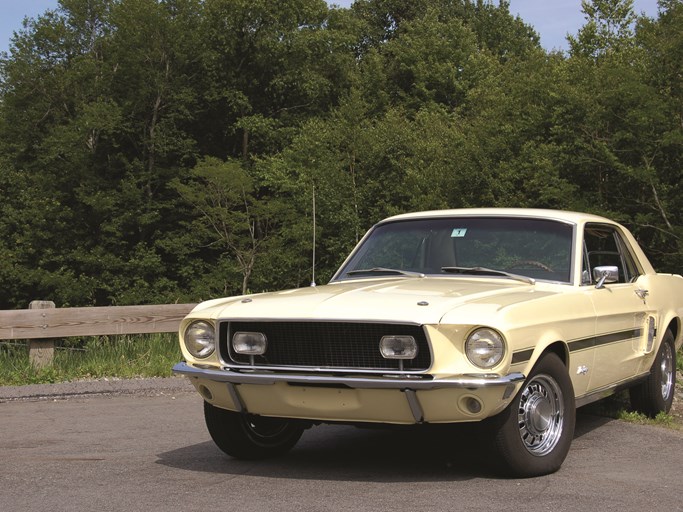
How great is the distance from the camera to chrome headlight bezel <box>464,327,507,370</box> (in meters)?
5.19

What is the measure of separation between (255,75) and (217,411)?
4760 centimetres

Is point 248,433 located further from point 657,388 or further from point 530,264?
point 657,388

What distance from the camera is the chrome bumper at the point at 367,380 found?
5.09 meters

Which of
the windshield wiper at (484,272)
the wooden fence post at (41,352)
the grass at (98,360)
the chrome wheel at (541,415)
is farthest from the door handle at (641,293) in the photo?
the wooden fence post at (41,352)

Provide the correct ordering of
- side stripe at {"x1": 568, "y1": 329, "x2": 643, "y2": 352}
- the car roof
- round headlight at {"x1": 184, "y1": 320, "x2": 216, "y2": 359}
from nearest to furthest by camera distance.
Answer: round headlight at {"x1": 184, "y1": 320, "x2": 216, "y2": 359}
side stripe at {"x1": 568, "y1": 329, "x2": 643, "y2": 352}
the car roof

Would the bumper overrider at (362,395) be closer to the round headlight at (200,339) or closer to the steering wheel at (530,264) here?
the round headlight at (200,339)

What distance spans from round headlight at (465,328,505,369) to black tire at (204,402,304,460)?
1.42m

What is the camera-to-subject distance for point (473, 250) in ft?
22.5

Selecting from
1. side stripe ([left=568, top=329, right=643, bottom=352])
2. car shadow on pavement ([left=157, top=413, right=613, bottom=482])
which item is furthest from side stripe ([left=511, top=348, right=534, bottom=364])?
side stripe ([left=568, top=329, right=643, bottom=352])

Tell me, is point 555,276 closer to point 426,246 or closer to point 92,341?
point 426,246

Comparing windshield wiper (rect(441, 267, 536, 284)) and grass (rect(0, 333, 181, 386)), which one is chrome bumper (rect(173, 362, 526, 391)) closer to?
windshield wiper (rect(441, 267, 536, 284))

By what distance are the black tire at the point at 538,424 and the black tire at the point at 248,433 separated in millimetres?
1410

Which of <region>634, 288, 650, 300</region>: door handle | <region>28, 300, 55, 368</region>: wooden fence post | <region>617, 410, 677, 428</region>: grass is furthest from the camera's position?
<region>28, 300, 55, 368</region>: wooden fence post

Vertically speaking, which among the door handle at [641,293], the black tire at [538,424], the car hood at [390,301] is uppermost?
the car hood at [390,301]
